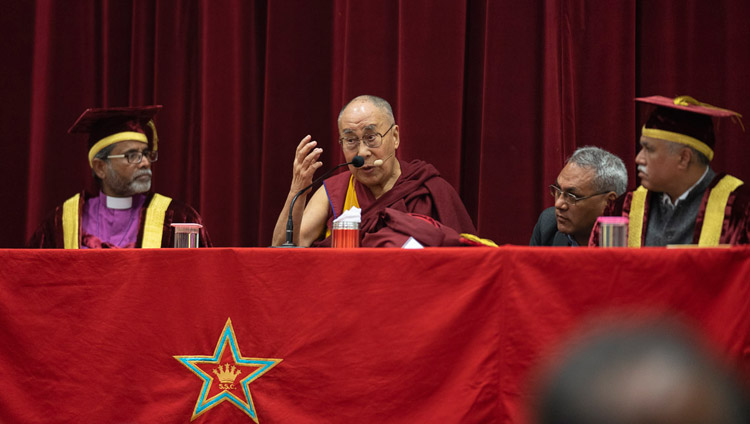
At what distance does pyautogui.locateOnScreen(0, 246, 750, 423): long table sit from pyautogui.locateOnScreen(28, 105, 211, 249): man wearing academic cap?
106 cm

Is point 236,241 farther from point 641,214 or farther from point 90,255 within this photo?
point 641,214

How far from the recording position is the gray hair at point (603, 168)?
2.68 meters

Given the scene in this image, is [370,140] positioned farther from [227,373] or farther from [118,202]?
[227,373]

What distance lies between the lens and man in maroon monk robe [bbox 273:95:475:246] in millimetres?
2695

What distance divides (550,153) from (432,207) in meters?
0.67

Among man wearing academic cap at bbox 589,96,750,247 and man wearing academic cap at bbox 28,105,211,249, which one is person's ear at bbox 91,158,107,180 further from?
man wearing academic cap at bbox 589,96,750,247

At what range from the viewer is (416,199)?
2.74 metres

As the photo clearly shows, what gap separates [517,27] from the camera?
10.7ft

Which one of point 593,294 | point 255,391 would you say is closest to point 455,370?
point 593,294

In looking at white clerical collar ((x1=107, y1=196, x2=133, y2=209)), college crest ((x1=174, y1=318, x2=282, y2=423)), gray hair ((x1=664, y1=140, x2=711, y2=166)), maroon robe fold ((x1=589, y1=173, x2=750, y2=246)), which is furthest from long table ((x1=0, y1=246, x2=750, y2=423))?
white clerical collar ((x1=107, y1=196, x2=133, y2=209))

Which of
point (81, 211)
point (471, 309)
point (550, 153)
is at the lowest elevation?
point (471, 309)

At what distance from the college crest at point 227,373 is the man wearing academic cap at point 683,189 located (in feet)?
3.43

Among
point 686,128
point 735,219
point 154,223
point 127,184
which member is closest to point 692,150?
point 686,128

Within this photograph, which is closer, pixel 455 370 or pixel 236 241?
pixel 455 370
